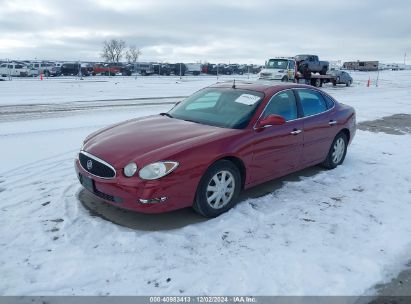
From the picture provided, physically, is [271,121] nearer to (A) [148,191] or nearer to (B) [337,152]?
(A) [148,191]

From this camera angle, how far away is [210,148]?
14.3 ft

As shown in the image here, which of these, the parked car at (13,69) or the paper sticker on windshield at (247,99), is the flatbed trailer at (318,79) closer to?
the paper sticker on windshield at (247,99)

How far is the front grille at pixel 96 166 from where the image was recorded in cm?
421

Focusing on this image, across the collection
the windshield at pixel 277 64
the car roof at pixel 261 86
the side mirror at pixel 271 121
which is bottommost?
the side mirror at pixel 271 121

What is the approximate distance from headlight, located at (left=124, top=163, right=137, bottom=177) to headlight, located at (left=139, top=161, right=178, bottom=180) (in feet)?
0.29

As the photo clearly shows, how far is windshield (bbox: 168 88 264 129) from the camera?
503cm

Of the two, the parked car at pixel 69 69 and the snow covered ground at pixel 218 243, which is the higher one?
the parked car at pixel 69 69

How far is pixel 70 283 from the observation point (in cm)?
324

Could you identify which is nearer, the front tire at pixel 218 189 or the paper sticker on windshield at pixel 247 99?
the front tire at pixel 218 189

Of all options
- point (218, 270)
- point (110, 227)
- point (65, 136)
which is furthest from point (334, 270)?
point (65, 136)

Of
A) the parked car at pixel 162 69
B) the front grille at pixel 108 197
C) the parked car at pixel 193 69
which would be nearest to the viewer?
the front grille at pixel 108 197

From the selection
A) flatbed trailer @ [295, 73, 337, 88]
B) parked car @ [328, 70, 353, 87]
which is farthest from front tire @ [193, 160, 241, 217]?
parked car @ [328, 70, 353, 87]

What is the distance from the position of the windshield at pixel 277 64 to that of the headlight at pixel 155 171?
2364 centimetres

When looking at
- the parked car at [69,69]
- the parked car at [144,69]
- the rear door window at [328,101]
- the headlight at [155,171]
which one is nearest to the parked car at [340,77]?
the parked car at [144,69]
